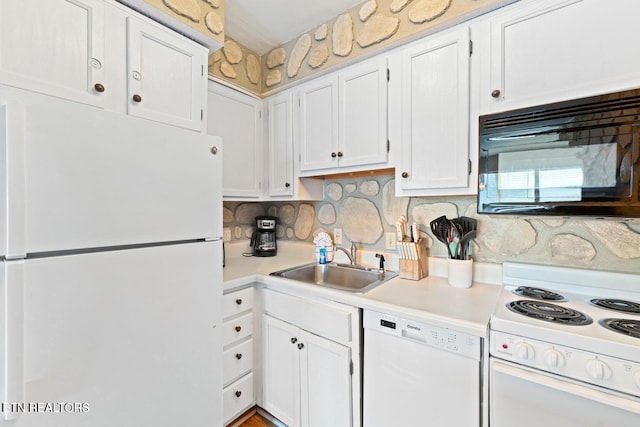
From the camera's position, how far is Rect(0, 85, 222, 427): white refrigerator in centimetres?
71

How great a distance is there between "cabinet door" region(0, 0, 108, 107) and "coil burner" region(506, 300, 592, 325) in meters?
2.02

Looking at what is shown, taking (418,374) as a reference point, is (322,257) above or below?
above

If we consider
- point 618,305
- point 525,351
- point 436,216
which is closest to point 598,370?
point 525,351

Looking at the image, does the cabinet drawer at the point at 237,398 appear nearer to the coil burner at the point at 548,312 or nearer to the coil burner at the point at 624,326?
the coil burner at the point at 548,312

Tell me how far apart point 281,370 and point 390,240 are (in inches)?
43.3

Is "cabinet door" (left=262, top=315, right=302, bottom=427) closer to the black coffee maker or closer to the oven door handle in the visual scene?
the black coffee maker

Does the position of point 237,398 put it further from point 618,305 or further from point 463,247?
point 618,305

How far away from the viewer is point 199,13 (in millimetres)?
1539

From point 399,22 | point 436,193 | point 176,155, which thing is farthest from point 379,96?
point 176,155

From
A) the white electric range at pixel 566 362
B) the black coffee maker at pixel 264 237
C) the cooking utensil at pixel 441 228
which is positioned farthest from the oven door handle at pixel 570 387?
the black coffee maker at pixel 264 237

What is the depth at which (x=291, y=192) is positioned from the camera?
211 centimetres

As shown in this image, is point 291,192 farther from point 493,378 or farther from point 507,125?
point 493,378

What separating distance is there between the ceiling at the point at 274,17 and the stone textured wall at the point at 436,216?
117cm

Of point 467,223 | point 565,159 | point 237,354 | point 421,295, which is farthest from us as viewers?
point 237,354
